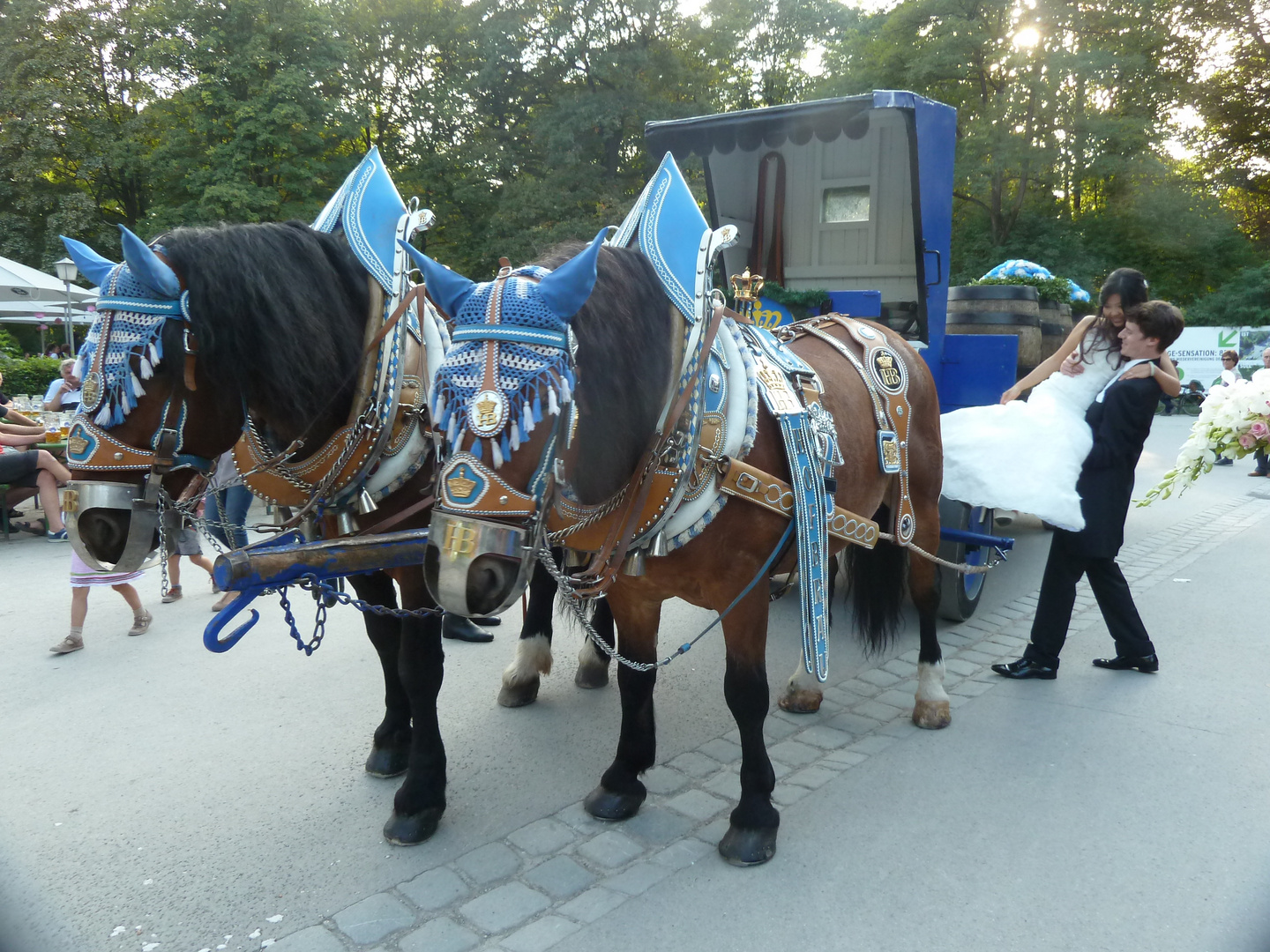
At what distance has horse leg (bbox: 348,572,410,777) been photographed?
2.93m

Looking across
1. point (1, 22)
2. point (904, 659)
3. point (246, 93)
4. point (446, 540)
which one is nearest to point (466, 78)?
point (246, 93)

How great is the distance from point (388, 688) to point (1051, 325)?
5864 millimetres

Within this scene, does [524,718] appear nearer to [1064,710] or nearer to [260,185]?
[1064,710]

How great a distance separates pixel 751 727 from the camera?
101 inches

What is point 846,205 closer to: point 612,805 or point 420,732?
point 612,805

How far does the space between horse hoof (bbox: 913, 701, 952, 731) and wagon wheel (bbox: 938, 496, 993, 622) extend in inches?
53.1

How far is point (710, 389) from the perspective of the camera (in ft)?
7.71

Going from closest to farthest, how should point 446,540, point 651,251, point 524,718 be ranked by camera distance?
point 446,540, point 651,251, point 524,718

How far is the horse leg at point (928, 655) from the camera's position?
348 cm

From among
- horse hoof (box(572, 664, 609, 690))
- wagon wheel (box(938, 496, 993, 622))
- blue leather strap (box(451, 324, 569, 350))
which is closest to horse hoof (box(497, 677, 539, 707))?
horse hoof (box(572, 664, 609, 690))

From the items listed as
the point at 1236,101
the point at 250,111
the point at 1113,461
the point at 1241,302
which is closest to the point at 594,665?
the point at 1113,461

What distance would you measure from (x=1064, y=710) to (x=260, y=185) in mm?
18970

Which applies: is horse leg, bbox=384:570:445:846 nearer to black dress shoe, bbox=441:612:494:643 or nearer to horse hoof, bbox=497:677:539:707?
horse hoof, bbox=497:677:539:707

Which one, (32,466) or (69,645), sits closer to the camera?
(69,645)
